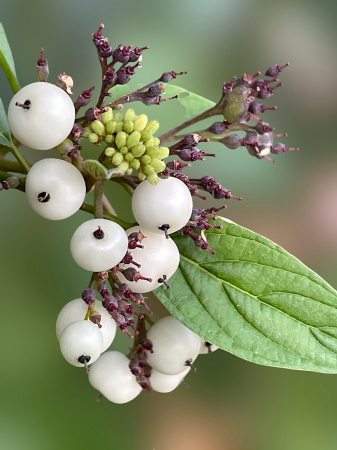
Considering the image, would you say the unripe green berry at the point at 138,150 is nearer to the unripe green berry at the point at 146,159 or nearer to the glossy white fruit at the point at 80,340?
the unripe green berry at the point at 146,159

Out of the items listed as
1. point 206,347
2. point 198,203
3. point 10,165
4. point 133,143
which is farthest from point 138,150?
point 198,203

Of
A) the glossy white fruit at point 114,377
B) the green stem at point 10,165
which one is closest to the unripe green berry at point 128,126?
the green stem at point 10,165

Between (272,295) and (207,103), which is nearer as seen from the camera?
(272,295)

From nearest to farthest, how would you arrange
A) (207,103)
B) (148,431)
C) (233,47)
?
(207,103), (148,431), (233,47)

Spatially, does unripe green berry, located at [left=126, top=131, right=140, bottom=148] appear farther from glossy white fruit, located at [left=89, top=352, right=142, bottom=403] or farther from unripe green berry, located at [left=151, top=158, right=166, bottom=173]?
glossy white fruit, located at [left=89, top=352, right=142, bottom=403]

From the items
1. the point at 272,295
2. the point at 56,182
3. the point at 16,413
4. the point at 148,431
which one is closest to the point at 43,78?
the point at 56,182

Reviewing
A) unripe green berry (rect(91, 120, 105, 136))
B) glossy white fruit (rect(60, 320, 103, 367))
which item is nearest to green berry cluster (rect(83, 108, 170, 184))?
unripe green berry (rect(91, 120, 105, 136))

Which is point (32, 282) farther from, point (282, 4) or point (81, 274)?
point (282, 4)
